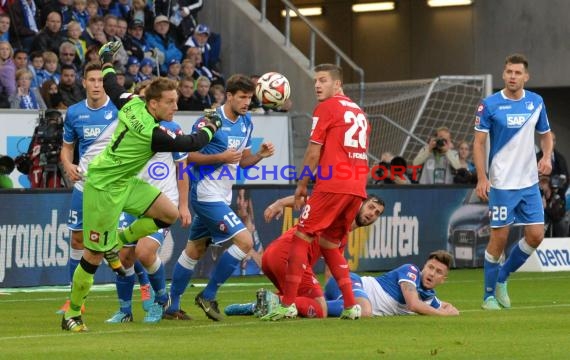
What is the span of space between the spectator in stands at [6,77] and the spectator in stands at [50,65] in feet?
2.61

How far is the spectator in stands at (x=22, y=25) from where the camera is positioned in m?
22.1

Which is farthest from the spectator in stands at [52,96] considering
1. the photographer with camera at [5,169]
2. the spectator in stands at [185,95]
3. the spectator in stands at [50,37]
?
the spectator in stands at [185,95]

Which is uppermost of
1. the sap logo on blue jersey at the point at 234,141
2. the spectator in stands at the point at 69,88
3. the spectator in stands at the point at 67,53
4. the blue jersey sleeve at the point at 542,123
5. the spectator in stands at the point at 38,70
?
the spectator in stands at the point at 67,53

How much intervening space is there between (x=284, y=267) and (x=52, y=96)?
28.9 feet

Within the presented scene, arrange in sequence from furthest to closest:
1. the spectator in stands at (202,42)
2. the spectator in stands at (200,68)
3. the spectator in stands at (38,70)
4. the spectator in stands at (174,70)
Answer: the spectator in stands at (202,42) → the spectator in stands at (200,68) → the spectator in stands at (174,70) → the spectator in stands at (38,70)

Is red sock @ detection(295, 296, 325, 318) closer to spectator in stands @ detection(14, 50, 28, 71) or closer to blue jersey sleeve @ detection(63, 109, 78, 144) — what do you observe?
blue jersey sleeve @ detection(63, 109, 78, 144)

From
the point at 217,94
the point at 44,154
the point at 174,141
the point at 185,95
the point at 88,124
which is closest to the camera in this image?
the point at 174,141

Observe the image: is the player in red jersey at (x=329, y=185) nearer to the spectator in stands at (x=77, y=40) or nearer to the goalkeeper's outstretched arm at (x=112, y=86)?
the goalkeeper's outstretched arm at (x=112, y=86)

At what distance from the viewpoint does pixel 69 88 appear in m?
20.7

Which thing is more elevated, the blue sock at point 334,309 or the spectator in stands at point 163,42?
the spectator in stands at point 163,42

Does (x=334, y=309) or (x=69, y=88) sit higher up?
(x=69, y=88)

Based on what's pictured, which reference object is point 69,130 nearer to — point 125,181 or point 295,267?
point 125,181

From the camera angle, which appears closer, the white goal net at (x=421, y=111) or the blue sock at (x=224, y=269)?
the blue sock at (x=224, y=269)

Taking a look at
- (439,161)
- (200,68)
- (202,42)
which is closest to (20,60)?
(200,68)
